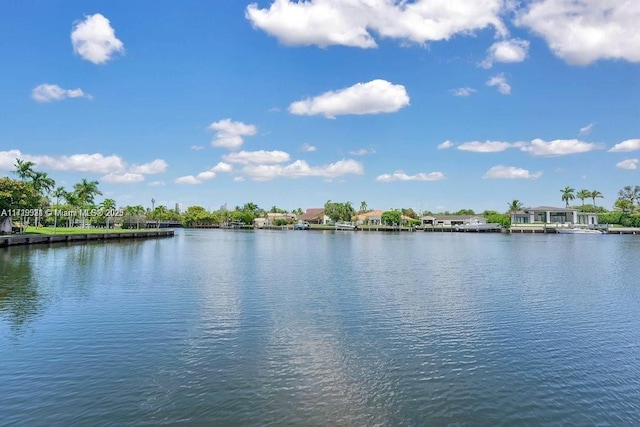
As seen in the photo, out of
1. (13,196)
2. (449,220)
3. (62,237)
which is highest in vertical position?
(13,196)

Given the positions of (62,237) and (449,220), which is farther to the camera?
(449,220)

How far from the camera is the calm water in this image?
10734 mm

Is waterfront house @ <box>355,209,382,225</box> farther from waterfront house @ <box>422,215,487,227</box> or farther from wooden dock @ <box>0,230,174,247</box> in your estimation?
wooden dock @ <box>0,230,174,247</box>

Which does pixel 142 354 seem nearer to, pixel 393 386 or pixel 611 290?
pixel 393 386

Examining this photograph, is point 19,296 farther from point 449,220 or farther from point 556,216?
point 449,220

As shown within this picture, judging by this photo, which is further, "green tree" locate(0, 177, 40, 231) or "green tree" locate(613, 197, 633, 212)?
"green tree" locate(613, 197, 633, 212)

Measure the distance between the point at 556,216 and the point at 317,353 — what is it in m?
161

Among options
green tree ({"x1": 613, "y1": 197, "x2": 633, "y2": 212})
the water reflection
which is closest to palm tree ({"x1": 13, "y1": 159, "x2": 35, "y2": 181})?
the water reflection

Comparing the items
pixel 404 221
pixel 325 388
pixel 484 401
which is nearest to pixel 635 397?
pixel 484 401

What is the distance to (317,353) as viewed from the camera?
1497 cm

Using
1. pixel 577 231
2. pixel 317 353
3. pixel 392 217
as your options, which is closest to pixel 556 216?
pixel 577 231

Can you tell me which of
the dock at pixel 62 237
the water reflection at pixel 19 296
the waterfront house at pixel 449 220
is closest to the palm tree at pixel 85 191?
the dock at pixel 62 237

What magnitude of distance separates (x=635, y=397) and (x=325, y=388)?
8.45 metres

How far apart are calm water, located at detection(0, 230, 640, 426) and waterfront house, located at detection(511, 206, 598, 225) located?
13621 cm
